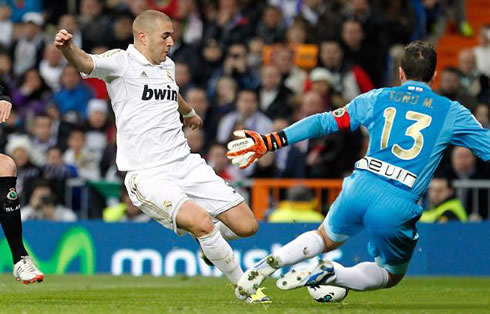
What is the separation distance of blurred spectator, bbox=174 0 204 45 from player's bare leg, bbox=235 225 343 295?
1113 cm

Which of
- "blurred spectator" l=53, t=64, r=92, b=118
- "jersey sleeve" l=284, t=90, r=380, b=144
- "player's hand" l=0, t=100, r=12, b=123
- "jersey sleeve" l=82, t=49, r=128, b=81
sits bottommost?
"blurred spectator" l=53, t=64, r=92, b=118

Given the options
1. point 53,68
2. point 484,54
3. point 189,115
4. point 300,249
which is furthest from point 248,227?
point 53,68

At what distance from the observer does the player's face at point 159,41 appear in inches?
403

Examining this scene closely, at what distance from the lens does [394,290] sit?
1181 centimetres

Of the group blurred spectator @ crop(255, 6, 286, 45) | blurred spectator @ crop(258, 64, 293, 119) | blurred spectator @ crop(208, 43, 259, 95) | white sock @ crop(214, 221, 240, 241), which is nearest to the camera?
white sock @ crop(214, 221, 240, 241)

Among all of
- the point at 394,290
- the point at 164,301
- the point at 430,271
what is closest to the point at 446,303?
the point at 394,290

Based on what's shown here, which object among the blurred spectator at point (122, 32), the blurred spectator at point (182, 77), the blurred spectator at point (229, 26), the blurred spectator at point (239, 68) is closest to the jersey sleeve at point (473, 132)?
the blurred spectator at point (239, 68)

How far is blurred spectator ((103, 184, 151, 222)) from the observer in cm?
1639

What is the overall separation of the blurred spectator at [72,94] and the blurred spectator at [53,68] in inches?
26.7

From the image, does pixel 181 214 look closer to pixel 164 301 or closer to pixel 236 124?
pixel 164 301

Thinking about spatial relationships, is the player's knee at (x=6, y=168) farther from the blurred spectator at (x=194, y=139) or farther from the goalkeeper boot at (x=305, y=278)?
the blurred spectator at (x=194, y=139)

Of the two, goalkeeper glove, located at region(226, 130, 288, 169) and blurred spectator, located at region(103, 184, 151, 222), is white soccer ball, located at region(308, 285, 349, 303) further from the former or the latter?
blurred spectator, located at region(103, 184, 151, 222)

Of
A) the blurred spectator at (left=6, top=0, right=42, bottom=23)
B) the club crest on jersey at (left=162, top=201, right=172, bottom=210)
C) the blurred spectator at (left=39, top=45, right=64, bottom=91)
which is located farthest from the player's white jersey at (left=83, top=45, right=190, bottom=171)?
the blurred spectator at (left=6, top=0, right=42, bottom=23)

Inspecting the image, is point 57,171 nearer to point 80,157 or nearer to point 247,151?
point 80,157
